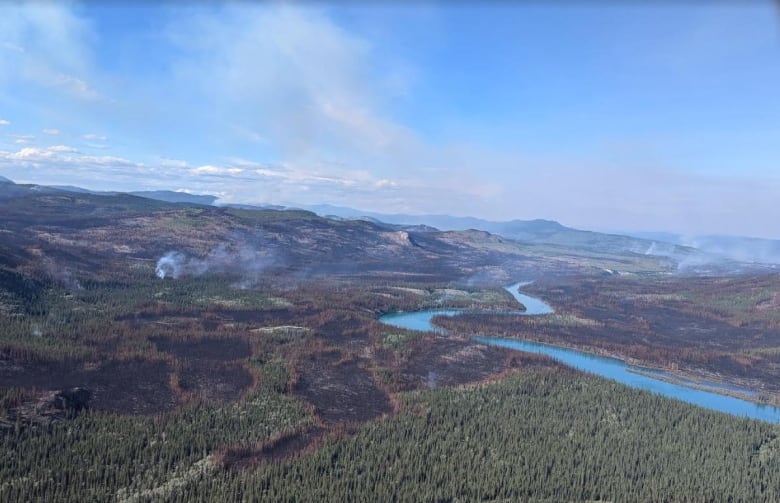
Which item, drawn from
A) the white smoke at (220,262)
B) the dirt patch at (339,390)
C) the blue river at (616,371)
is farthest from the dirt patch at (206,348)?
the white smoke at (220,262)

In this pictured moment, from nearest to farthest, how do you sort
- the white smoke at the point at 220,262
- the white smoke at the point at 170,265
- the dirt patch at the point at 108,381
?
the dirt patch at the point at 108,381 < the white smoke at the point at 170,265 < the white smoke at the point at 220,262

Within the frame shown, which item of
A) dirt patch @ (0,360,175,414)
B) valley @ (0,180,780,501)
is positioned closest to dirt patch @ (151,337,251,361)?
valley @ (0,180,780,501)

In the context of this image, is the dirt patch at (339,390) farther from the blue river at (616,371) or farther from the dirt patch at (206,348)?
the blue river at (616,371)

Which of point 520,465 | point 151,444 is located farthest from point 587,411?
point 151,444

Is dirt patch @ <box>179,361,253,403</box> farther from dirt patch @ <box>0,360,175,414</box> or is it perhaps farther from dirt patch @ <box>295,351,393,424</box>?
dirt patch @ <box>295,351,393,424</box>

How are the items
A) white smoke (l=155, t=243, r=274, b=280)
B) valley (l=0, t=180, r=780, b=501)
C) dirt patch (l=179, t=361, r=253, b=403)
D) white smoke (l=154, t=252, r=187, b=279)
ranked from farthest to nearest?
white smoke (l=155, t=243, r=274, b=280)
white smoke (l=154, t=252, r=187, b=279)
dirt patch (l=179, t=361, r=253, b=403)
valley (l=0, t=180, r=780, b=501)
